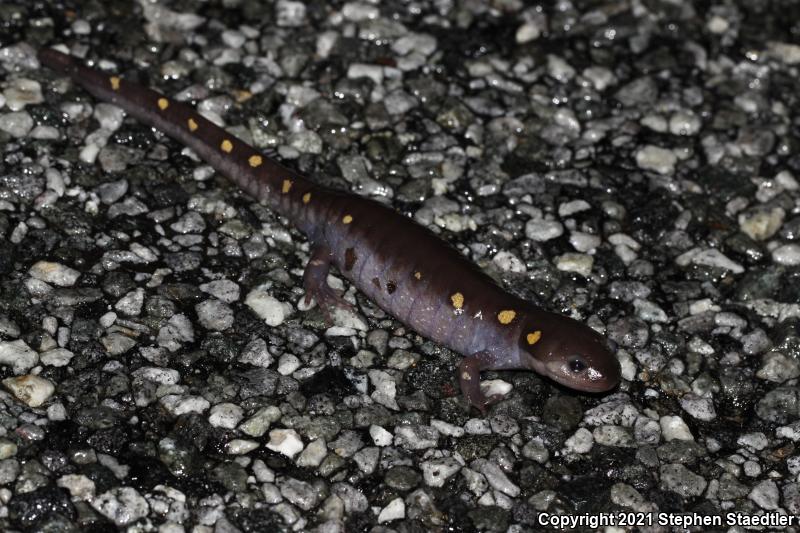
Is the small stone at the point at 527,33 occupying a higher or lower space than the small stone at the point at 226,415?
higher

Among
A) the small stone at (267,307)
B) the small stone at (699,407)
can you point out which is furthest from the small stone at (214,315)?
the small stone at (699,407)

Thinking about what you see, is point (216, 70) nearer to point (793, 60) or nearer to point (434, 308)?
point (434, 308)


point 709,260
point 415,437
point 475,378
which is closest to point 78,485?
point 415,437

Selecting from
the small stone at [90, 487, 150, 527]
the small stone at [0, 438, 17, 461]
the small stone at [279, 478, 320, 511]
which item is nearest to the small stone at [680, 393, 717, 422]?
the small stone at [279, 478, 320, 511]

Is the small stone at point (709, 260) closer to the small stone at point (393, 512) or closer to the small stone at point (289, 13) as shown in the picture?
the small stone at point (393, 512)

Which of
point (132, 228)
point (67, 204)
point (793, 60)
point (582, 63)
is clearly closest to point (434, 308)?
point (132, 228)
